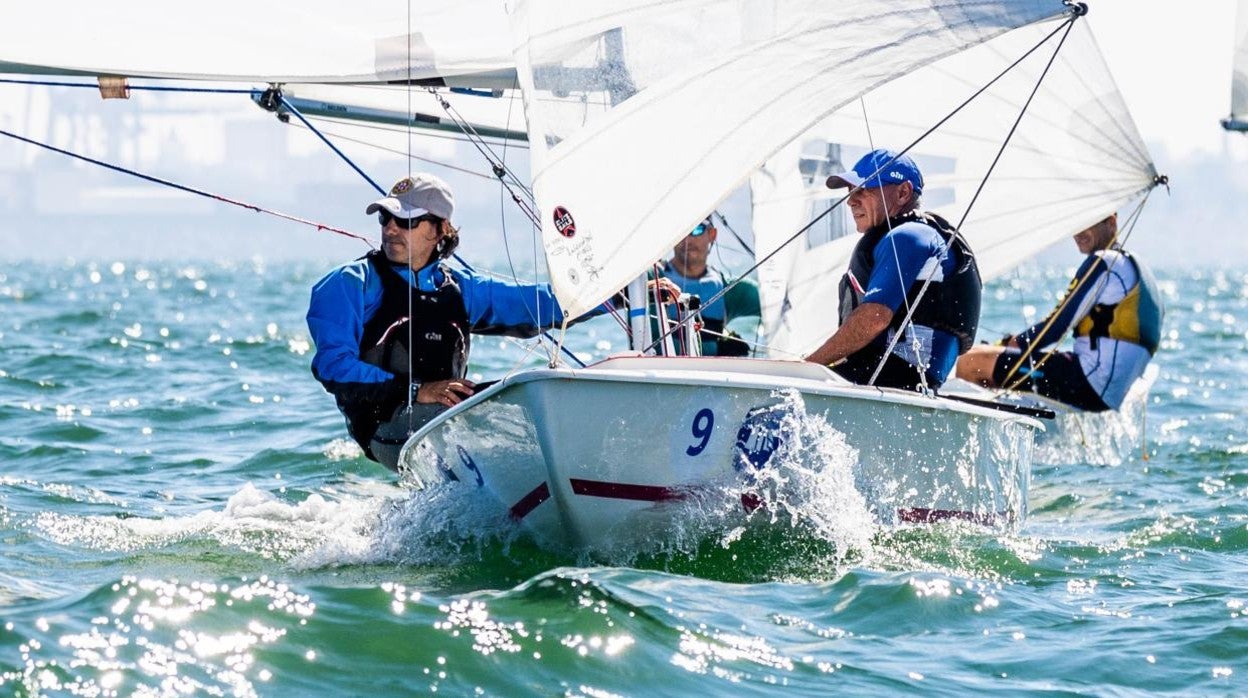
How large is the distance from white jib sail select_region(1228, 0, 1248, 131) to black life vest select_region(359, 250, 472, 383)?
18.3ft

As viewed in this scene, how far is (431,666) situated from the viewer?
358cm

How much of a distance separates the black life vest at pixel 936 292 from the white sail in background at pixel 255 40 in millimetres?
1438

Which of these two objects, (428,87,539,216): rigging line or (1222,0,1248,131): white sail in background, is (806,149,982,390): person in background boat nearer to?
(428,87,539,216): rigging line

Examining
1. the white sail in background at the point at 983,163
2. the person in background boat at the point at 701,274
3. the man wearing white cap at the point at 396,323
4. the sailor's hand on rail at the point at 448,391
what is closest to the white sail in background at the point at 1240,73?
the white sail in background at the point at 983,163

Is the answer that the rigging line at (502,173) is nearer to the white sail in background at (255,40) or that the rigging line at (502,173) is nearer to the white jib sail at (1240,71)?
the white sail in background at (255,40)

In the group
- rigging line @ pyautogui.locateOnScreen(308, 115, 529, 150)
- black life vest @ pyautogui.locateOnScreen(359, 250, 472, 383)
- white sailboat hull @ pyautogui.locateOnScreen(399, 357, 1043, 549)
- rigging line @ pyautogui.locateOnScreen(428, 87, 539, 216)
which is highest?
rigging line @ pyautogui.locateOnScreen(308, 115, 529, 150)

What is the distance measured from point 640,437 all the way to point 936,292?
4.47 ft

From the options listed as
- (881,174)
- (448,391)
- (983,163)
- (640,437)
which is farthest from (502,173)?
(983,163)

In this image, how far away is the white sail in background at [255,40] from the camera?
5605mm

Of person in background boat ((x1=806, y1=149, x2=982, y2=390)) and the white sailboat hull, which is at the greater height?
person in background boat ((x1=806, y1=149, x2=982, y2=390))

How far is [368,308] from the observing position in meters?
5.39

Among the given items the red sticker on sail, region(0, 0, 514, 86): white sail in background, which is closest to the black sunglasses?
region(0, 0, 514, 86): white sail in background

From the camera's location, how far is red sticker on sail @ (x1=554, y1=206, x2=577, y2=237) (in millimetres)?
4465

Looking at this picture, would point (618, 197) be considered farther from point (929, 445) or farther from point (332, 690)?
point (332, 690)
